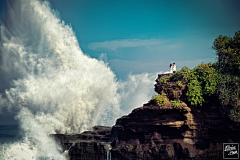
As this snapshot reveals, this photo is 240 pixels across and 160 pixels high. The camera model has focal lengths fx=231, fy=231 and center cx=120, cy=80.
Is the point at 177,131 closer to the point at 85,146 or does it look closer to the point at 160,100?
the point at 160,100

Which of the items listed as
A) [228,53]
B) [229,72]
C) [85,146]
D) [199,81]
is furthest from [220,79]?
[85,146]

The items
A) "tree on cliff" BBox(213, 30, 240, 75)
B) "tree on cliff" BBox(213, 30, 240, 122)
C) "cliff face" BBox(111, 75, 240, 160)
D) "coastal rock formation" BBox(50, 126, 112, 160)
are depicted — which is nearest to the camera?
"tree on cliff" BBox(213, 30, 240, 122)

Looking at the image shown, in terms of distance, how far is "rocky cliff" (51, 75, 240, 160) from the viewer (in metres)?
19.5

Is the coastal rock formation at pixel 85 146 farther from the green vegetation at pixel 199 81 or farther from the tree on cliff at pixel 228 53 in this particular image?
the tree on cliff at pixel 228 53

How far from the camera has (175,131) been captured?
20.1 metres

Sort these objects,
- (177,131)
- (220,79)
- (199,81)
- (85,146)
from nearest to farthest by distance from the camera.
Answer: (177,131), (220,79), (199,81), (85,146)

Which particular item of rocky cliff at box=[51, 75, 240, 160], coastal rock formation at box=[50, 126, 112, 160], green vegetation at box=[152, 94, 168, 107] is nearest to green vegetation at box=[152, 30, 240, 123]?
green vegetation at box=[152, 94, 168, 107]

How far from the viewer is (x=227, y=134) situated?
770 inches

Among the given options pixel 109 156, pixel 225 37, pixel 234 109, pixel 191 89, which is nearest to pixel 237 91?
pixel 234 109

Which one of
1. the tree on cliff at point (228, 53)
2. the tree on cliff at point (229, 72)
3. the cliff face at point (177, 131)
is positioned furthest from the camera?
the tree on cliff at point (228, 53)

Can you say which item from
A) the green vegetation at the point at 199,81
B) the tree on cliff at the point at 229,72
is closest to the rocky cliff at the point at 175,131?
the green vegetation at the point at 199,81

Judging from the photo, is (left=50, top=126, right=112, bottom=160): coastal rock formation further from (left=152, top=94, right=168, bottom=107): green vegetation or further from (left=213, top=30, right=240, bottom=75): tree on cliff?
(left=213, top=30, right=240, bottom=75): tree on cliff

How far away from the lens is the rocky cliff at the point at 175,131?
19.5 metres

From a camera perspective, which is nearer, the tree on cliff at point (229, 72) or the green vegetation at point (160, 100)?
the tree on cliff at point (229, 72)
